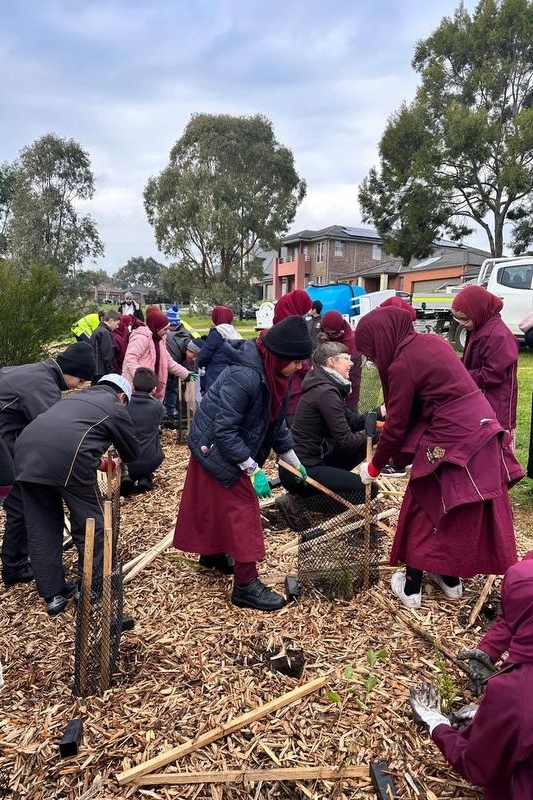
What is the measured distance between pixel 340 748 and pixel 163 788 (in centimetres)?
70

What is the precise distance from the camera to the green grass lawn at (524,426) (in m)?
5.53

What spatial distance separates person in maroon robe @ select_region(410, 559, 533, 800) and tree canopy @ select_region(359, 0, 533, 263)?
24521mm

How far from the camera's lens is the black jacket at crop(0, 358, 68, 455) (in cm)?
352

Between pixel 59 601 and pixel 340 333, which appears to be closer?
pixel 59 601

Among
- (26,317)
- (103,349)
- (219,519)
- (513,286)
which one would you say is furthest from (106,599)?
(513,286)

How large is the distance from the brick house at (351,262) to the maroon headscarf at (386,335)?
36.5m

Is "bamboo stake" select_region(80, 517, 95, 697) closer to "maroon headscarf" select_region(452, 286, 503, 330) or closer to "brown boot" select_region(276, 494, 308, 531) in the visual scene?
"brown boot" select_region(276, 494, 308, 531)

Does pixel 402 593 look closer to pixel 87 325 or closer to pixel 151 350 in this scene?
pixel 151 350

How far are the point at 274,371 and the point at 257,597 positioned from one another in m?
1.31

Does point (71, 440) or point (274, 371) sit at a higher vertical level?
point (274, 371)

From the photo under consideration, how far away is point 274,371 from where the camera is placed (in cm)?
298

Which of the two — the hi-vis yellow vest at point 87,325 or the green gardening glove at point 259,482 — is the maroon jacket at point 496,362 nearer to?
the green gardening glove at point 259,482

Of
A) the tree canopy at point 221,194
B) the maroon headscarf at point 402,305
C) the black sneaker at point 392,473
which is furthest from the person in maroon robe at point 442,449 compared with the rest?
the tree canopy at point 221,194

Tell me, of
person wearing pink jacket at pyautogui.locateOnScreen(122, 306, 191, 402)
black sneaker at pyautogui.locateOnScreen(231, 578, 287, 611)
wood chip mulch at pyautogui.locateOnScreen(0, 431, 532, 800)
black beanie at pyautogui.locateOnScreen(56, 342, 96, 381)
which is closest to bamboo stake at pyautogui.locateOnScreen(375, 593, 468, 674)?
wood chip mulch at pyautogui.locateOnScreen(0, 431, 532, 800)
